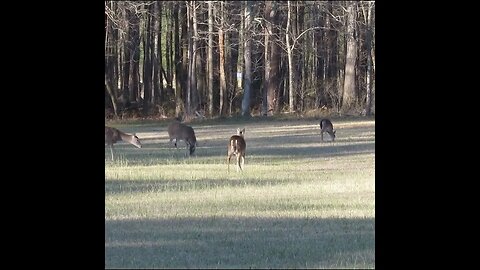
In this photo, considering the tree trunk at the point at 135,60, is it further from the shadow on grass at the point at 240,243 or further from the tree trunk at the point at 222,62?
the shadow on grass at the point at 240,243

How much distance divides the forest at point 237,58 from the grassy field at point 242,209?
24038 millimetres

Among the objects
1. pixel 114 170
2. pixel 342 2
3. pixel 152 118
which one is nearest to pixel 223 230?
pixel 114 170

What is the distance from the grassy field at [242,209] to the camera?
1112 cm

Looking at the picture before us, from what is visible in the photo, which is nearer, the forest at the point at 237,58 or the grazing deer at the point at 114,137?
the grazing deer at the point at 114,137

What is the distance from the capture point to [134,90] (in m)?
63.3

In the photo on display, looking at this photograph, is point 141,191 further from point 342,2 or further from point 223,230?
point 342,2

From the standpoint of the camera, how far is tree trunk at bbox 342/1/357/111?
5447 cm

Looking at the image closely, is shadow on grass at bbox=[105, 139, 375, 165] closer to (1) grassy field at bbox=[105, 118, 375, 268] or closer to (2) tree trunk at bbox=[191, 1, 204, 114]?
(1) grassy field at bbox=[105, 118, 375, 268]

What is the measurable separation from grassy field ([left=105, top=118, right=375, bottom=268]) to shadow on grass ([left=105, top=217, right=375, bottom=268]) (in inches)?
0.4

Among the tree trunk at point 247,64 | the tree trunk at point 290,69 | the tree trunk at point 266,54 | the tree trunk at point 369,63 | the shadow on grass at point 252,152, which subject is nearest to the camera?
the shadow on grass at point 252,152

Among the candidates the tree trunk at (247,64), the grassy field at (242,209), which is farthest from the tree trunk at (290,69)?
the grassy field at (242,209)

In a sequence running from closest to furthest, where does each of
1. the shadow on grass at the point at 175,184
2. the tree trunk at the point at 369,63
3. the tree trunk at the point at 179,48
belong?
the shadow on grass at the point at 175,184 < the tree trunk at the point at 369,63 < the tree trunk at the point at 179,48
